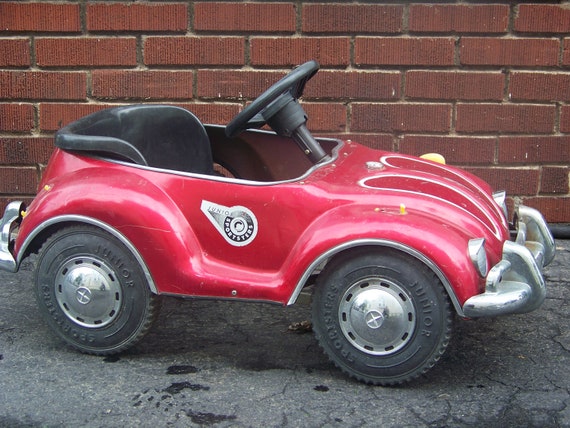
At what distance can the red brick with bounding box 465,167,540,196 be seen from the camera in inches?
188

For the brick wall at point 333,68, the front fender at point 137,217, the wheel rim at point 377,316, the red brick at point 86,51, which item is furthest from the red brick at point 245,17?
the wheel rim at point 377,316

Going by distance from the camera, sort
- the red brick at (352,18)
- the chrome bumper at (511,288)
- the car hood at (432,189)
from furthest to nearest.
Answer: the red brick at (352,18), the car hood at (432,189), the chrome bumper at (511,288)

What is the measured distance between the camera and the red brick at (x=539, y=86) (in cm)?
465

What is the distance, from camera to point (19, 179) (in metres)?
4.79

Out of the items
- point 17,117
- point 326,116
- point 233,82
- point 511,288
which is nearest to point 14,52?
point 17,117

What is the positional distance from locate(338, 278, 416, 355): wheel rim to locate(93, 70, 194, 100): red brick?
2.11 m

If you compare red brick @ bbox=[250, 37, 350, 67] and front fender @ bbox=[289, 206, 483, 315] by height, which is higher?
red brick @ bbox=[250, 37, 350, 67]

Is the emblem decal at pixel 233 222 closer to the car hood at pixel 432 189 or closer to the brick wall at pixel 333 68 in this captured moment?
the car hood at pixel 432 189

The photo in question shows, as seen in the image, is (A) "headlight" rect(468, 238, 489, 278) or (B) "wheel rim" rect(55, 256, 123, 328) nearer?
(A) "headlight" rect(468, 238, 489, 278)

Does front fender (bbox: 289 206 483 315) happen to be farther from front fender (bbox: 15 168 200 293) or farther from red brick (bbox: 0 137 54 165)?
red brick (bbox: 0 137 54 165)

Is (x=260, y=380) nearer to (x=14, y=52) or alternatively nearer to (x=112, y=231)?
(x=112, y=231)

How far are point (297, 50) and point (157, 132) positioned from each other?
4.13 ft

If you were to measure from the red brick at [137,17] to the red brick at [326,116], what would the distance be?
0.85m

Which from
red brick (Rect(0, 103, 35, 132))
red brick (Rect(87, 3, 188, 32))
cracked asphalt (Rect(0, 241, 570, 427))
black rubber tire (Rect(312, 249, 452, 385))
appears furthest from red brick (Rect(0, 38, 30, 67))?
black rubber tire (Rect(312, 249, 452, 385))
